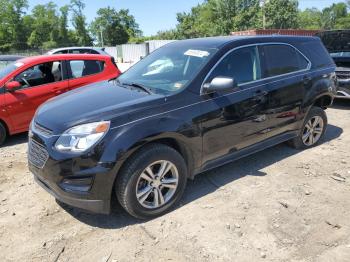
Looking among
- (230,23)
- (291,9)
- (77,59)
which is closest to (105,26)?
(230,23)

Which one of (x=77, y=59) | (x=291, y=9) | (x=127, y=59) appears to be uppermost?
(x=291, y=9)

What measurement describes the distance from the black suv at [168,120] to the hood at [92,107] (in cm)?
1

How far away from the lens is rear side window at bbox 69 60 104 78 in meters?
7.36

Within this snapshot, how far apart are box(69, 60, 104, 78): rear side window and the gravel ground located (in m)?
2.80

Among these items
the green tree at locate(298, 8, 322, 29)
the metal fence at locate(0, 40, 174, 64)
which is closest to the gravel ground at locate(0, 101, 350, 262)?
the metal fence at locate(0, 40, 174, 64)

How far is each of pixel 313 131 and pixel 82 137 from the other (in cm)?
398

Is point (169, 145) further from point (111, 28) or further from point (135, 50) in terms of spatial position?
point (111, 28)

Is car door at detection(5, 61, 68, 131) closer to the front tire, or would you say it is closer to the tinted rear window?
the front tire

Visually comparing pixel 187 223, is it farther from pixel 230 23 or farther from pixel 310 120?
pixel 230 23

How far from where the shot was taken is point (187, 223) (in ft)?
12.6

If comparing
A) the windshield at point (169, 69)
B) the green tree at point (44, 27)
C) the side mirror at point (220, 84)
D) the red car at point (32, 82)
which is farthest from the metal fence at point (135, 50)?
the green tree at point (44, 27)

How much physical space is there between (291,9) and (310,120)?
2305 inches

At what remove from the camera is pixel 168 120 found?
383cm

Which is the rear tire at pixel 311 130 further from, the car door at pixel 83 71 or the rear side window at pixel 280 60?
the car door at pixel 83 71
